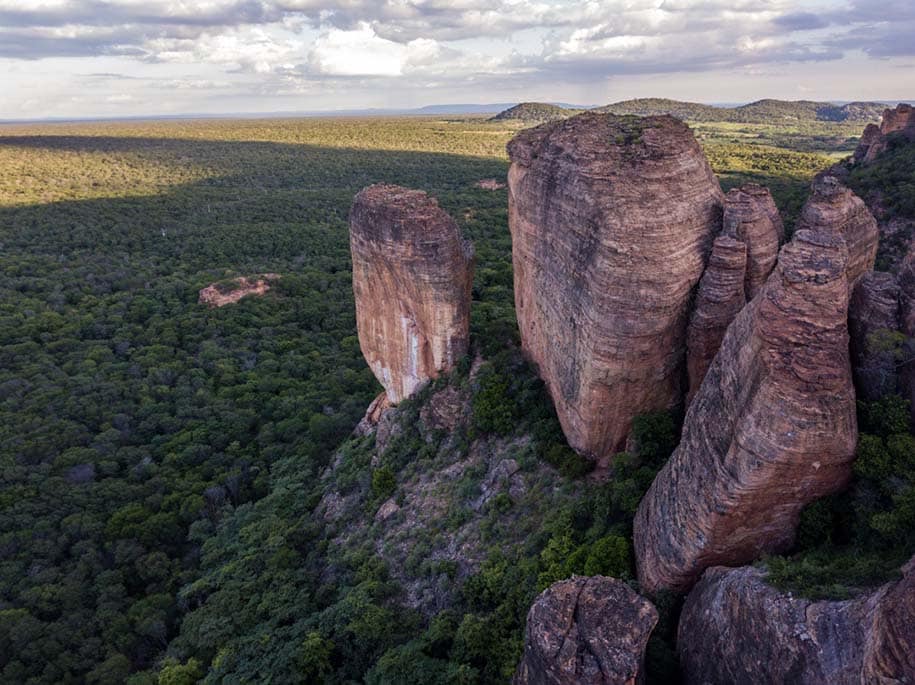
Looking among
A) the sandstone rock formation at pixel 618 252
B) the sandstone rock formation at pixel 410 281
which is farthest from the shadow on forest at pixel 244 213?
the sandstone rock formation at pixel 618 252

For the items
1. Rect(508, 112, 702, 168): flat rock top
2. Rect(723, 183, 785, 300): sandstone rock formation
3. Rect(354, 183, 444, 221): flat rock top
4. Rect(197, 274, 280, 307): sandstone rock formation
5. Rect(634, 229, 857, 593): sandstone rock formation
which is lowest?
Rect(197, 274, 280, 307): sandstone rock formation

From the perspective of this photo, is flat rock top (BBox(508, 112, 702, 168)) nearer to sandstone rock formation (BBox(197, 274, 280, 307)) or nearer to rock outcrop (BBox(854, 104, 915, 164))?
sandstone rock formation (BBox(197, 274, 280, 307))

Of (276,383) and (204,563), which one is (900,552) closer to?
(204,563)

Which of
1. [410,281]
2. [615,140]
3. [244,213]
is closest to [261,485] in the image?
Result: [410,281]

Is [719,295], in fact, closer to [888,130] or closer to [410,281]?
[410,281]

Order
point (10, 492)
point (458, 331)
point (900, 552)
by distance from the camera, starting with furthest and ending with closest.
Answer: point (10, 492) < point (458, 331) < point (900, 552)

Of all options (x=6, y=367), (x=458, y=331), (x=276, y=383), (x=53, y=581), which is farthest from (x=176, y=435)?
A: (x=458, y=331)

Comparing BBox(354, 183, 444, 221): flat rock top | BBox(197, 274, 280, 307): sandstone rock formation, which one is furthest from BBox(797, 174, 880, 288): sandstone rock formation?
BBox(197, 274, 280, 307): sandstone rock formation
